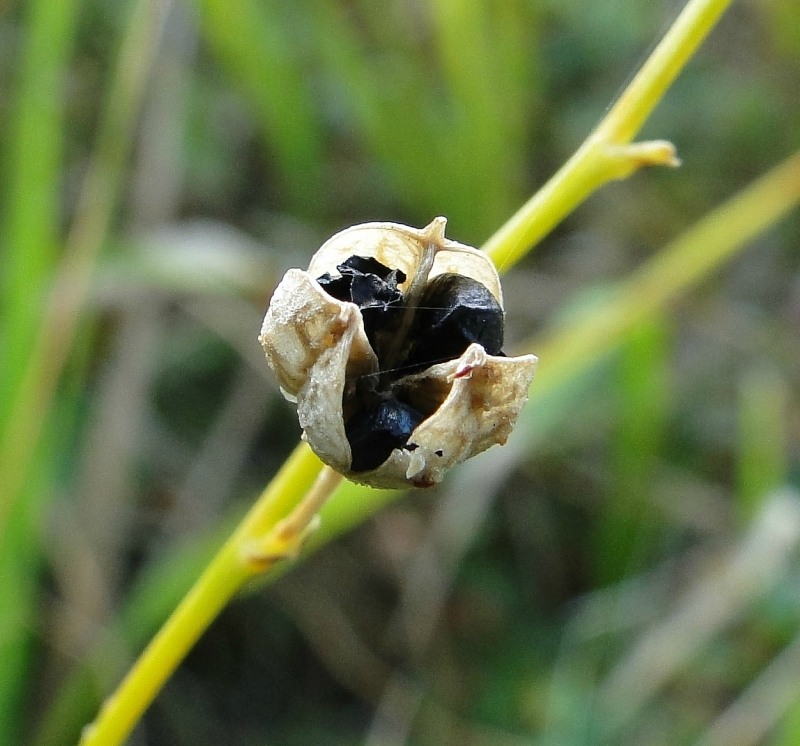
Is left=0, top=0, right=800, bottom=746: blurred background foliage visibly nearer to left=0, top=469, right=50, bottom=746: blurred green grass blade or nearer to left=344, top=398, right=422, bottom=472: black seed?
left=0, top=469, right=50, bottom=746: blurred green grass blade

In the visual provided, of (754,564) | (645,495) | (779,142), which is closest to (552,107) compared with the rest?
(779,142)

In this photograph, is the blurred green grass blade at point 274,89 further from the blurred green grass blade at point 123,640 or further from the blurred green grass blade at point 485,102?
the blurred green grass blade at point 123,640

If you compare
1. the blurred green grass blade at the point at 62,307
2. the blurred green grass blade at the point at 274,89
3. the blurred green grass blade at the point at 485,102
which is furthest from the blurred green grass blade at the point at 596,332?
the blurred green grass blade at the point at 274,89

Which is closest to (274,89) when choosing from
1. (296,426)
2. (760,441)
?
(296,426)

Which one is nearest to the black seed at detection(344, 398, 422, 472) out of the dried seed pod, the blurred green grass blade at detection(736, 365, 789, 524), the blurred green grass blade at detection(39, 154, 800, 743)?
the dried seed pod

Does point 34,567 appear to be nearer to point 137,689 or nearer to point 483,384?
point 137,689

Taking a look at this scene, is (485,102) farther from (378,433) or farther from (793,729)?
(378,433)
